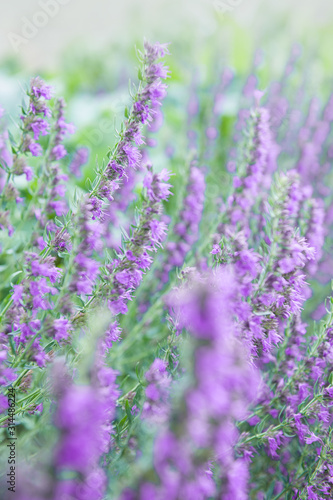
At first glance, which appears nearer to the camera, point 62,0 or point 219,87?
point 62,0

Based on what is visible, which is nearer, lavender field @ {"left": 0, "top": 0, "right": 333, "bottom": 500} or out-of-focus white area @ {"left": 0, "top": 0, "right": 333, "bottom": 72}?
lavender field @ {"left": 0, "top": 0, "right": 333, "bottom": 500}

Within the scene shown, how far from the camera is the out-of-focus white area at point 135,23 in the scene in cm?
383

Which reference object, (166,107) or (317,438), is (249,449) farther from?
(166,107)

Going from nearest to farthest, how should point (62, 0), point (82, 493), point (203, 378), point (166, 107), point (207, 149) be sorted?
point (203, 378)
point (82, 493)
point (62, 0)
point (207, 149)
point (166, 107)

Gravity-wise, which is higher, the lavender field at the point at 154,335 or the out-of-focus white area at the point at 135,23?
the out-of-focus white area at the point at 135,23

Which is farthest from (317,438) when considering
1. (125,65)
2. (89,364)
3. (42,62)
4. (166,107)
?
(42,62)

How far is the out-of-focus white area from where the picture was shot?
3.83m

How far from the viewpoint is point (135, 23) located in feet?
13.8

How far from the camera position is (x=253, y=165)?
130cm

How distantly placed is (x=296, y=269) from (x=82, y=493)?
2.07ft

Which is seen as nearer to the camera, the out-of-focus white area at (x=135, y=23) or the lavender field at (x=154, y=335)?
the lavender field at (x=154, y=335)

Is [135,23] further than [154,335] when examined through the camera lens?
Yes

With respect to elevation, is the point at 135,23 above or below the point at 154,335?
above

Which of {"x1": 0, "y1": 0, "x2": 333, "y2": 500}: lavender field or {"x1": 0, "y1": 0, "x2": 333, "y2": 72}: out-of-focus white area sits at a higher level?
{"x1": 0, "y1": 0, "x2": 333, "y2": 72}: out-of-focus white area
